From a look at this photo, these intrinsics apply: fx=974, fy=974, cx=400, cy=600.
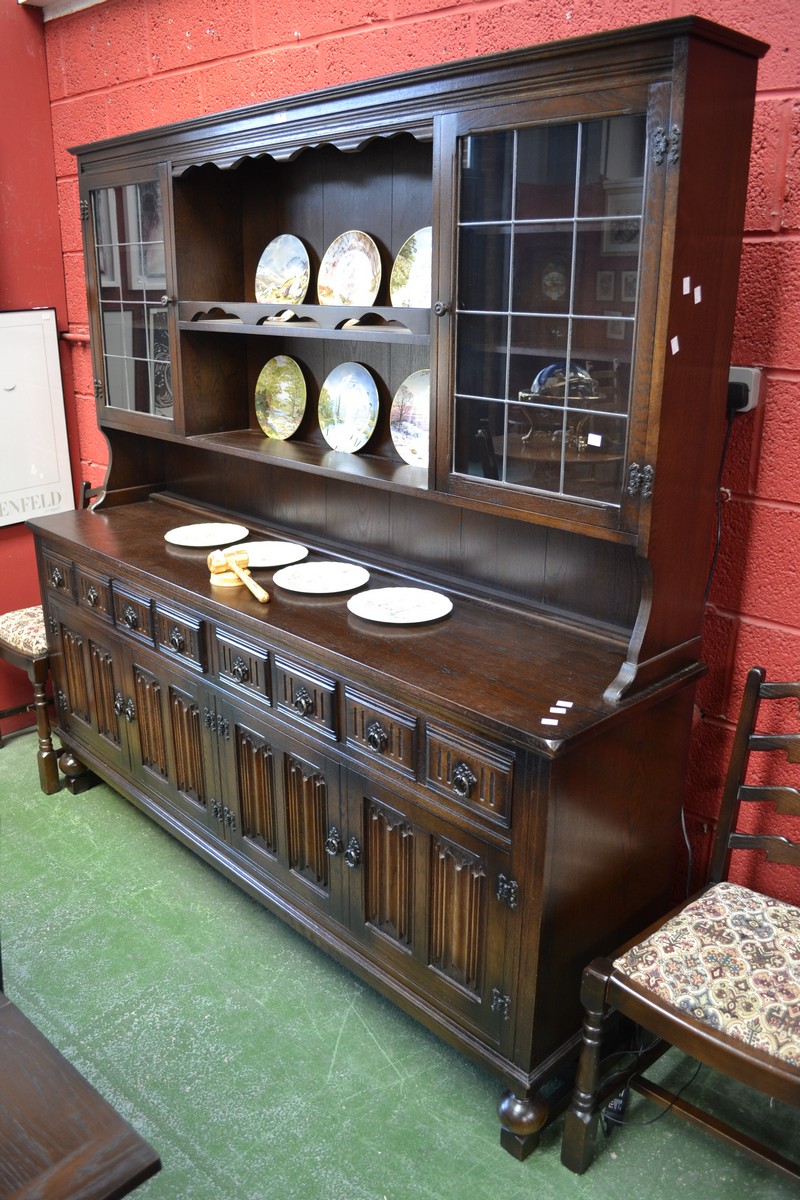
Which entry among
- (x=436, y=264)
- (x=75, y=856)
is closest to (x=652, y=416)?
(x=436, y=264)

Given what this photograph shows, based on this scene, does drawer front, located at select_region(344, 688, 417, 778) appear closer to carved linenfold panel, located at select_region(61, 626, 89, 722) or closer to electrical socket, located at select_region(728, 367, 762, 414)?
electrical socket, located at select_region(728, 367, 762, 414)

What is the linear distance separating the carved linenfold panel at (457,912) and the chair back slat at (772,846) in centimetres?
51

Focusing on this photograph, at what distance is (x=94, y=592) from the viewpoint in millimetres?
2773

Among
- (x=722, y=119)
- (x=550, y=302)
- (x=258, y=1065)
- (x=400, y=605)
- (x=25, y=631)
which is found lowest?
(x=258, y=1065)

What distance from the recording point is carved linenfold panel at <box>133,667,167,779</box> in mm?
2652

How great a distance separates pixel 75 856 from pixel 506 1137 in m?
1.52

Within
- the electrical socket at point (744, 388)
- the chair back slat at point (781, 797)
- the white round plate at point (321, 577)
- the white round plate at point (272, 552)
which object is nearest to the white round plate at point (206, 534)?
the white round plate at point (272, 552)

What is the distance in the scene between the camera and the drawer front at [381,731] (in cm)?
186

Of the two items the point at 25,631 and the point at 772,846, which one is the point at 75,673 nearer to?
the point at 25,631

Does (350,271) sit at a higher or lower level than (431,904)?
higher

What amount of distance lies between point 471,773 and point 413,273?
1157mm

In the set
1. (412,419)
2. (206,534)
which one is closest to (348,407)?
(412,419)

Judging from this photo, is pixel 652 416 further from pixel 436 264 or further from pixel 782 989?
pixel 782 989

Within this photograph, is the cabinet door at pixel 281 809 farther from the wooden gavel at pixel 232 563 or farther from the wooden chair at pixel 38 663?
the wooden chair at pixel 38 663
